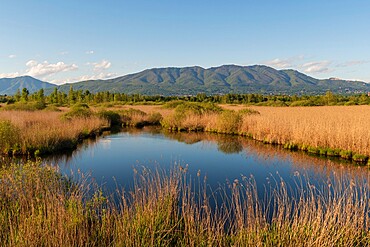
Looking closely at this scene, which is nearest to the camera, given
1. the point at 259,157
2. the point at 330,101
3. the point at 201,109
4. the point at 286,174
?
the point at 286,174

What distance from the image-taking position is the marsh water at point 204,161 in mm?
12391

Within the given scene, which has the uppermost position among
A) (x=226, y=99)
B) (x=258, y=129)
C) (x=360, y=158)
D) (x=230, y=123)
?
(x=226, y=99)

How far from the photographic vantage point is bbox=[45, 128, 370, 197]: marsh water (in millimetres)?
12391

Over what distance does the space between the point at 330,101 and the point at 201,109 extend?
46912mm

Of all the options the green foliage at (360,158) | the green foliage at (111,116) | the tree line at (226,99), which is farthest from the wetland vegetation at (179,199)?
the tree line at (226,99)

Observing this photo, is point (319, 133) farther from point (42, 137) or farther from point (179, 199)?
point (42, 137)

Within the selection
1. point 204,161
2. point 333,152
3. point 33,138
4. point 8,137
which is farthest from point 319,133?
point 8,137

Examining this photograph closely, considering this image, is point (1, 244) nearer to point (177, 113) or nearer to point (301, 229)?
point (301, 229)

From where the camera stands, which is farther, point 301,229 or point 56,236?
point 301,229

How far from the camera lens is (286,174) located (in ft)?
42.8

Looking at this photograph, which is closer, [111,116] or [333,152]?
[333,152]

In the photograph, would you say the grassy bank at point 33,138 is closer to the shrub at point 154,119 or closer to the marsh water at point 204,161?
the marsh water at point 204,161

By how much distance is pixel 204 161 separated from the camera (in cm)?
1609

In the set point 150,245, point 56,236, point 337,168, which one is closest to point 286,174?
point 337,168
